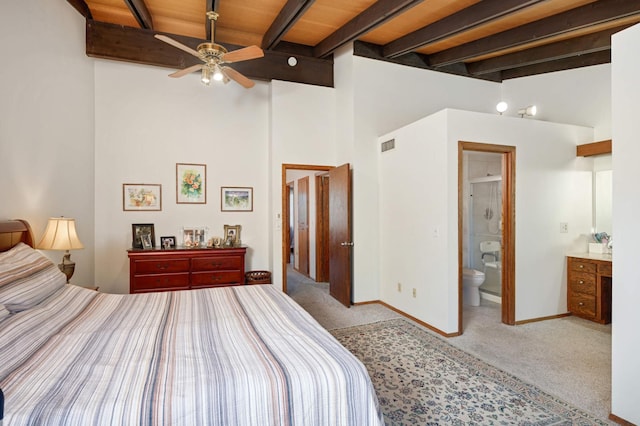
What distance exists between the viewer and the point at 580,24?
331 centimetres

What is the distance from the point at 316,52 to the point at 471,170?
302cm

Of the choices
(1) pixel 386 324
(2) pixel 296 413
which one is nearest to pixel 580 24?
(1) pixel 386 324

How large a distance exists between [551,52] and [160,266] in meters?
5.69

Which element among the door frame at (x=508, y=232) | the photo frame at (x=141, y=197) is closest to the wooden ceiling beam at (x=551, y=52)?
the door frame at (x=508, y=232)

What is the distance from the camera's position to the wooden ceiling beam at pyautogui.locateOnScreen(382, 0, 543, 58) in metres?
3.11

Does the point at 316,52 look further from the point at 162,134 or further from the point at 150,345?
the point at 150,345

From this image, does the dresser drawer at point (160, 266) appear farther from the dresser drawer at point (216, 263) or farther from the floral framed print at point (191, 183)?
the floral framed print at point (191, 183)

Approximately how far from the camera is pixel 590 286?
12.0 feet

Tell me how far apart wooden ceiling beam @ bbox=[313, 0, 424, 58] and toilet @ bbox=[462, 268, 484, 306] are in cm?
336

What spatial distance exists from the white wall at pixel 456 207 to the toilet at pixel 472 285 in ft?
2.29

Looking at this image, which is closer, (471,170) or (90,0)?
(90,0)

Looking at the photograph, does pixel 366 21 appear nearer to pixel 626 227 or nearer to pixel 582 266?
pixel 626 227

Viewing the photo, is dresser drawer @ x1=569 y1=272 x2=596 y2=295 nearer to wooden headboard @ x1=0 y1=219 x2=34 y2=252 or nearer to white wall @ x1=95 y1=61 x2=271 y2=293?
white wall @ x1=95 y1=61 x2=271 y2=293

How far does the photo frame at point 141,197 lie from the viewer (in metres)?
4.29
